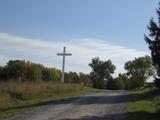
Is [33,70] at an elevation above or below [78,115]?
above

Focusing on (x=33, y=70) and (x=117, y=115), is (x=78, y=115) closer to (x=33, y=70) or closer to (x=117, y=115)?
(x=117, y=115)

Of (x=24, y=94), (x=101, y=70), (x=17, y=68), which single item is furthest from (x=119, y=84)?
(x=24, y=94)

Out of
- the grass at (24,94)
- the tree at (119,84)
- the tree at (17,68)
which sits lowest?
the grass at (24,94)

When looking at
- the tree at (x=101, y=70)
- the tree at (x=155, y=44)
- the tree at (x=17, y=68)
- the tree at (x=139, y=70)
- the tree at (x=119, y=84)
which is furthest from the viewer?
the tree at (x=101, y=70)

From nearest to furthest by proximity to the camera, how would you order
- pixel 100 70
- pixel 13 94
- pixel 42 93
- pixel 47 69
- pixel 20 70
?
pixel 13 94 < pixel 42 93 < pixel 20 70 < pixel 47 69 < pixel 100 70

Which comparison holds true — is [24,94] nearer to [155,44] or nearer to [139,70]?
[155,44]

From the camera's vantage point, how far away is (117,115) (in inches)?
808

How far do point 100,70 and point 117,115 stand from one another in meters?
110

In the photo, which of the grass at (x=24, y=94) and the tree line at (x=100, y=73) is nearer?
the grass at (x=24, y=94)

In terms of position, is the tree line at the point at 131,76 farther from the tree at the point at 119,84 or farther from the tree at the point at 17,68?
the tree at the point at 17,68

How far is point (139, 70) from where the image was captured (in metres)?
104

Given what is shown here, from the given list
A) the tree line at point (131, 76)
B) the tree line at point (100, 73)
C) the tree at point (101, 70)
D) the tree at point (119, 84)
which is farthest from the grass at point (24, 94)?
the tree at point (101, 70)

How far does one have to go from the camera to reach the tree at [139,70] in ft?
326

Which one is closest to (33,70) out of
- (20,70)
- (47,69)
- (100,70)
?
(20,70)
